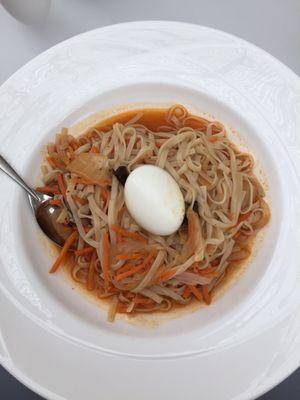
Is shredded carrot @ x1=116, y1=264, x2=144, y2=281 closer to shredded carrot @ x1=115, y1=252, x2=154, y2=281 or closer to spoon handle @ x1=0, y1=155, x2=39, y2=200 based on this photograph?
shredded carrot @ x1=115, y1=252, x2=154, y2=281

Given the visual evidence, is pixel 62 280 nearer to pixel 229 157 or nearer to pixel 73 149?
pixel 73 149

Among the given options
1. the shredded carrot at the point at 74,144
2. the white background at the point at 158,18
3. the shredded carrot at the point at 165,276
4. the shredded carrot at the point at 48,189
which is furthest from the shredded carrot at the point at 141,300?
the white background at the point at 158,18

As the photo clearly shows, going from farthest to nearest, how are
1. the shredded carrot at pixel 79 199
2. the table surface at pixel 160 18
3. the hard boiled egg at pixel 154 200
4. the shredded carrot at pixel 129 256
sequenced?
the table surface at pixel 160 18, the shredded carrot at pixel 79 199, the shredded carrot at pixel 129 256, the hard boiled egg at pixel 154 200

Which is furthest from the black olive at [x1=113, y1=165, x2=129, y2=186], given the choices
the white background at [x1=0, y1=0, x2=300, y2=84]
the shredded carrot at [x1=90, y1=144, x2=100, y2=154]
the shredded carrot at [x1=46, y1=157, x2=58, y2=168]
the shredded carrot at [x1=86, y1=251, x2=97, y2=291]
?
the white background at [x1=0, y1=0, x2=300, y2=84]

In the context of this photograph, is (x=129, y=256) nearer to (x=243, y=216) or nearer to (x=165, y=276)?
(x=165, y=276)

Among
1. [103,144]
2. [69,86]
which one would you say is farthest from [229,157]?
[69,86]

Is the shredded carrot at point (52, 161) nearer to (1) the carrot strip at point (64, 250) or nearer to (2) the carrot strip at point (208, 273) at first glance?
(1) the carrot strip at point (64, 250)
